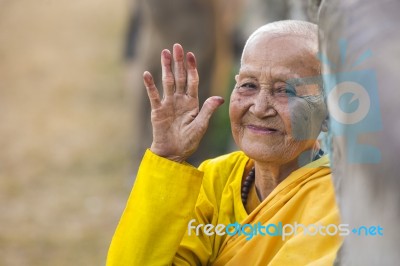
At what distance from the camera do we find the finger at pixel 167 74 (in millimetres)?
2551

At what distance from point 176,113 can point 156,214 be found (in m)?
0.28

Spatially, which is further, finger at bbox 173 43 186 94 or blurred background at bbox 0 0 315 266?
blurred background at bbox 0 0 315 266

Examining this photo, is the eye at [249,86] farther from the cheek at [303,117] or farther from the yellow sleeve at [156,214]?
the yellow sleeve at [156,214]

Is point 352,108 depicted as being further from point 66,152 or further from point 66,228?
point 66,152

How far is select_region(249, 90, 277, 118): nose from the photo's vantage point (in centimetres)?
254

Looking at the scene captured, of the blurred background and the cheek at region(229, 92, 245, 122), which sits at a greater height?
the cheek at region(229, 92, 245, 122)

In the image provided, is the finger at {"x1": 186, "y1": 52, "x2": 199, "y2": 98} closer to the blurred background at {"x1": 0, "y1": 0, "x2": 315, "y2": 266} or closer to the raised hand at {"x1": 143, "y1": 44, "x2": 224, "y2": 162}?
the raised hand at {"x1": 143, "y1": 44, "x2": 224, "y2": 162}

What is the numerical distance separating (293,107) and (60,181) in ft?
21.4

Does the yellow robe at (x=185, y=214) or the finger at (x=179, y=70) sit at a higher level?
the finger at (x=179, y=70)

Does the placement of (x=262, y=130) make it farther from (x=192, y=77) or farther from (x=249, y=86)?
(x=192, y=77)

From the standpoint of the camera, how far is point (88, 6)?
48.6ft

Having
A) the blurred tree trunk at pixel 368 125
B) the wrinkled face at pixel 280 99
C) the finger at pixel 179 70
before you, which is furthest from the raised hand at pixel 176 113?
the blurred tree trunk at pixel 368 125

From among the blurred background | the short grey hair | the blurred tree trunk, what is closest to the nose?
the short grey hair

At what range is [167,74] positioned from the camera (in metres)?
2.55
